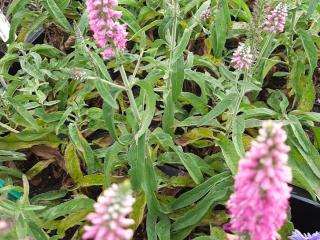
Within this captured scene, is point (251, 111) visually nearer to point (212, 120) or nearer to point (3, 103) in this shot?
point (212, 120)

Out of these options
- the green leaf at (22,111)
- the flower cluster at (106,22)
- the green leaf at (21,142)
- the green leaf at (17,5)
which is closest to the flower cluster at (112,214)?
the flower cluster at (106,22)

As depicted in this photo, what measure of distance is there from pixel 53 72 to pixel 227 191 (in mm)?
1383

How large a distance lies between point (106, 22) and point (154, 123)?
132cm

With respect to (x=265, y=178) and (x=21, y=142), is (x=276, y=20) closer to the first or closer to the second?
(x=265, y=178)

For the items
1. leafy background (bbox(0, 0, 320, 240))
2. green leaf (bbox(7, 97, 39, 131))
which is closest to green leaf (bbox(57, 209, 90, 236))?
leafy background (bbox(0, 0, 320, 240))

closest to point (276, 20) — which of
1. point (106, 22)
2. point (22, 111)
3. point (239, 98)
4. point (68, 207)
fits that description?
point (239, 98)

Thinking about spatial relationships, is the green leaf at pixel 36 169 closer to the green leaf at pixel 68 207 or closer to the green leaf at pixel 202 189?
the green leaf at pixel 68 207

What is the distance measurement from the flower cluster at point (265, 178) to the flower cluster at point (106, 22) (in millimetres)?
932

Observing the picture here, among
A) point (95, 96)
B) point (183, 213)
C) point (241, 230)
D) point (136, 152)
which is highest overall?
point (241, 230)

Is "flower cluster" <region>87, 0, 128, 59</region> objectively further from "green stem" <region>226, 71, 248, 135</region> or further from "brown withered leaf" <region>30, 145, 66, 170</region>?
"brown withered leaf" <region>30, 145, 66, 170</region>

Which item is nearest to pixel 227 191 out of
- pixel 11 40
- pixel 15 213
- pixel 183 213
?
pixel 183 213

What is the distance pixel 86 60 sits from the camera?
2.86m

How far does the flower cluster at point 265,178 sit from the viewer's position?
1.03 meters

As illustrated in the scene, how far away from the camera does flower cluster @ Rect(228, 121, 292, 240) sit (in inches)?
40.5
